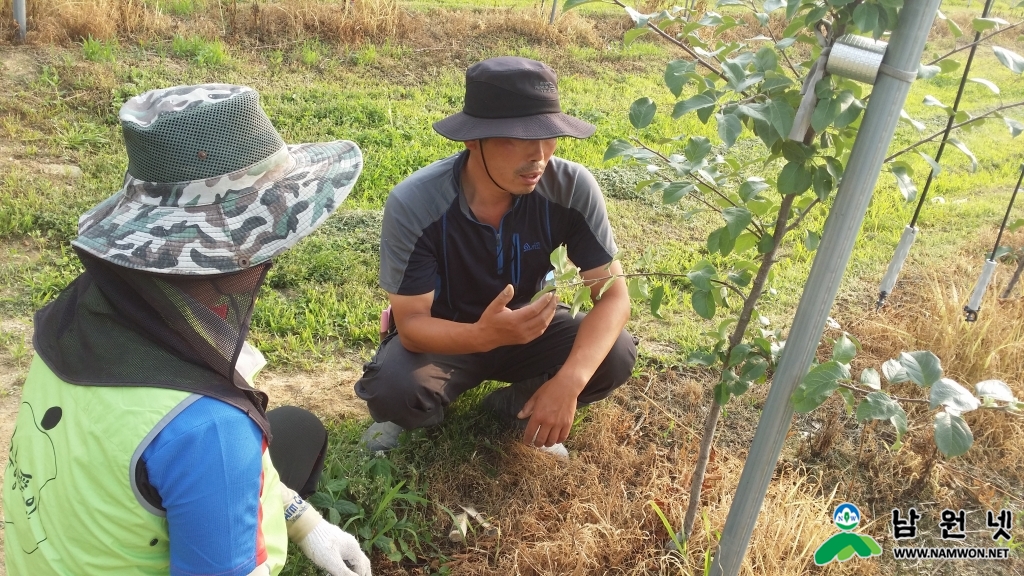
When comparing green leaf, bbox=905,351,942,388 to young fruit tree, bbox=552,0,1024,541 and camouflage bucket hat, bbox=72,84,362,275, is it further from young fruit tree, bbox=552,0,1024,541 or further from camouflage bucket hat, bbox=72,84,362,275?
camouflage bucket hat, bbox=72,84,362,275

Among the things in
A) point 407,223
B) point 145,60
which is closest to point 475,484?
point 407,223

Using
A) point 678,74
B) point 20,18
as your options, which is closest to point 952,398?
point 678,74

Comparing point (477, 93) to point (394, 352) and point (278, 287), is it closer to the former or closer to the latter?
point (394, 352)

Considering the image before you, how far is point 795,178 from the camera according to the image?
1.47 m

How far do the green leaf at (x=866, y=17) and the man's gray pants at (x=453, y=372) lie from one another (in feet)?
4.96

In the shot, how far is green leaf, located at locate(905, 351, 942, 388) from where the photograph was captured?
1.34 m

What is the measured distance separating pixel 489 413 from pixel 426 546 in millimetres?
636

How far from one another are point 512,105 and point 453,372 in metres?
0.94

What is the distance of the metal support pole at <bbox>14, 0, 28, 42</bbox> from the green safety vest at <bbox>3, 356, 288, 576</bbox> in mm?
5177

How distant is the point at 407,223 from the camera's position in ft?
7.58

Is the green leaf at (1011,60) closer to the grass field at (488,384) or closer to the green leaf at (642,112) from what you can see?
the green leaf at (642,112)

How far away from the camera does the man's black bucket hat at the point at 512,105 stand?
208 cm

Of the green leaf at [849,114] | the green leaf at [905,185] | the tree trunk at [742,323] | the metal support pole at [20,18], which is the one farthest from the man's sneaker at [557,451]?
the metal support pole at [20,18]
